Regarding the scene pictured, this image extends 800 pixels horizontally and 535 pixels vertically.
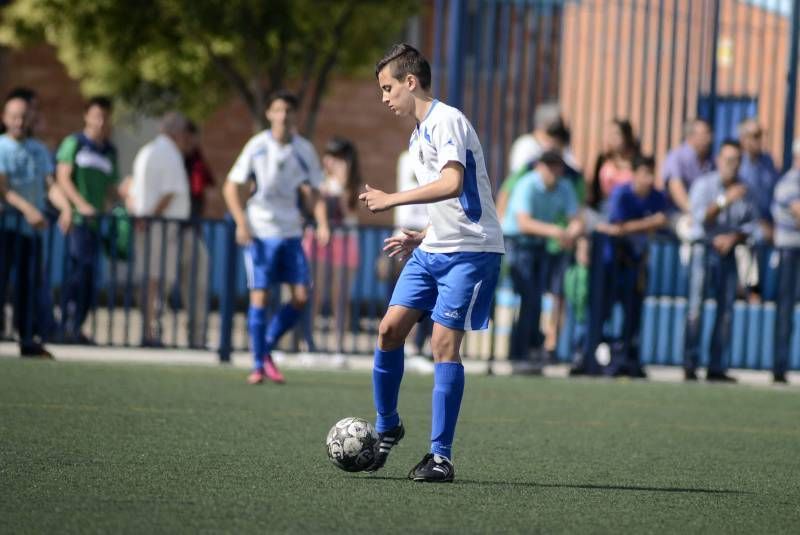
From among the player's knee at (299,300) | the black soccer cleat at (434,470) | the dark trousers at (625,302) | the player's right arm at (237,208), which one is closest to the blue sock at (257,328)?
the player's knee at (299,300)

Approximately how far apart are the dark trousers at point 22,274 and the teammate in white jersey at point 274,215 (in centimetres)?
229

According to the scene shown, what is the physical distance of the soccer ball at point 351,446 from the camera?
7.09m

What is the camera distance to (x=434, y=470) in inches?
273

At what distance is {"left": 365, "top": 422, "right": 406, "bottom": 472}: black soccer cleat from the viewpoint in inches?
284

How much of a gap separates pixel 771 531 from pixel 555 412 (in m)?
4.48

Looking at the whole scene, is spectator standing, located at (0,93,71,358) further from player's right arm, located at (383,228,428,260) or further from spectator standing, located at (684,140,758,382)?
player's right arm, located at (383,228,428,260)

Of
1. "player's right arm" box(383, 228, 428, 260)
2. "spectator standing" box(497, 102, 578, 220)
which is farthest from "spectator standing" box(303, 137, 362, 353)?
"player's right arm" box(383, 228, 428, 260)

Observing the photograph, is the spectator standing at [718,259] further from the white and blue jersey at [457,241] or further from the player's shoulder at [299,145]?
the white and blue jersey at [457,241]

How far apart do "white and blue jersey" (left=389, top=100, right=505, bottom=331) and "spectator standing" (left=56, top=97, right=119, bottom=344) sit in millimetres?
6437

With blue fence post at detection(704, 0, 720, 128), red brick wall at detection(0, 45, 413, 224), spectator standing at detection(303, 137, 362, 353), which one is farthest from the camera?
red brick wall at detection(0, 45, 413, 224)

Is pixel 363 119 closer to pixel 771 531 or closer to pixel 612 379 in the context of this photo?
pixel 612 379

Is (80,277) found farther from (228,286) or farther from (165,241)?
(228,286)

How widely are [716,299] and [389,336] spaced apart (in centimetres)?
686

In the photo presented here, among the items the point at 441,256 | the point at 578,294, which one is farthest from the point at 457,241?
the point at 578,294
